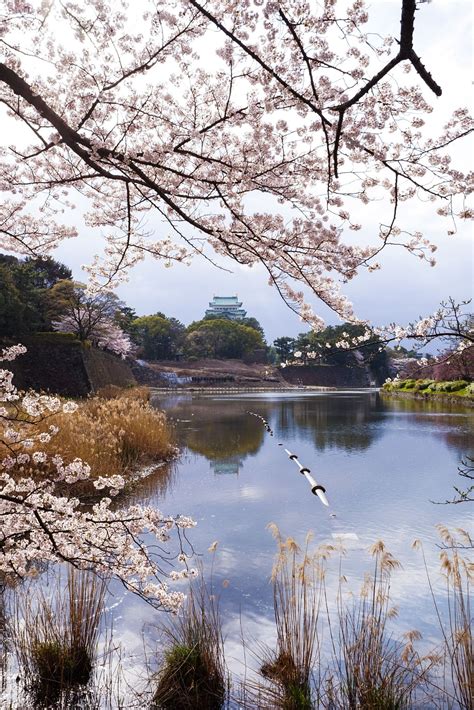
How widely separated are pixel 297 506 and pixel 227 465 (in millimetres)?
3719

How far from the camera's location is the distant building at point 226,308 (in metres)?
93.1

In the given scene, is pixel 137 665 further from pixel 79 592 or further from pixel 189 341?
pixel 189 341

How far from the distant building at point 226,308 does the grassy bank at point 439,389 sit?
53.3 m

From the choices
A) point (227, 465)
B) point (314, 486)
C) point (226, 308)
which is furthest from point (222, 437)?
point (226, 308)

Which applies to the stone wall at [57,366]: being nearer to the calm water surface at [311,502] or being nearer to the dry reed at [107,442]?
the calm water surface at [311,502]

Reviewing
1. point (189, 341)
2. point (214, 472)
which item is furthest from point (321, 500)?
point (189, 341)

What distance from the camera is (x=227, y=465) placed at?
1174 cm

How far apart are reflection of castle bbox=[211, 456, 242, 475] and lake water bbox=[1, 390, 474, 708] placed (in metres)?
0.02

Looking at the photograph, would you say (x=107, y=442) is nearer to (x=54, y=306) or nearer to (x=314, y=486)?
(x=314, y=486)

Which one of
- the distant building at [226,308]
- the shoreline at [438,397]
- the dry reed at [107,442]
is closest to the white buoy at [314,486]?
the dry reed at [107,442]

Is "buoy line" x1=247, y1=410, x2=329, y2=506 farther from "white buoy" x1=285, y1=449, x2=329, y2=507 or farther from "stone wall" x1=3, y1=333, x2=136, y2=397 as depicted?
"stone wall" x1=3, y1=333, x2=136, y2=397

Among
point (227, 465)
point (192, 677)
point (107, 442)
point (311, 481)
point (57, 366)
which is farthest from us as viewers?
point (57, 366)

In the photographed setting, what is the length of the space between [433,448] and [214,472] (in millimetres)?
6357

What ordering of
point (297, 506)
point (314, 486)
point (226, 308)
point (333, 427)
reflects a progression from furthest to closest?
1. point (226, 308)
2. point (333, 427)
3. point (314, 486)
4. point (297, 506)
